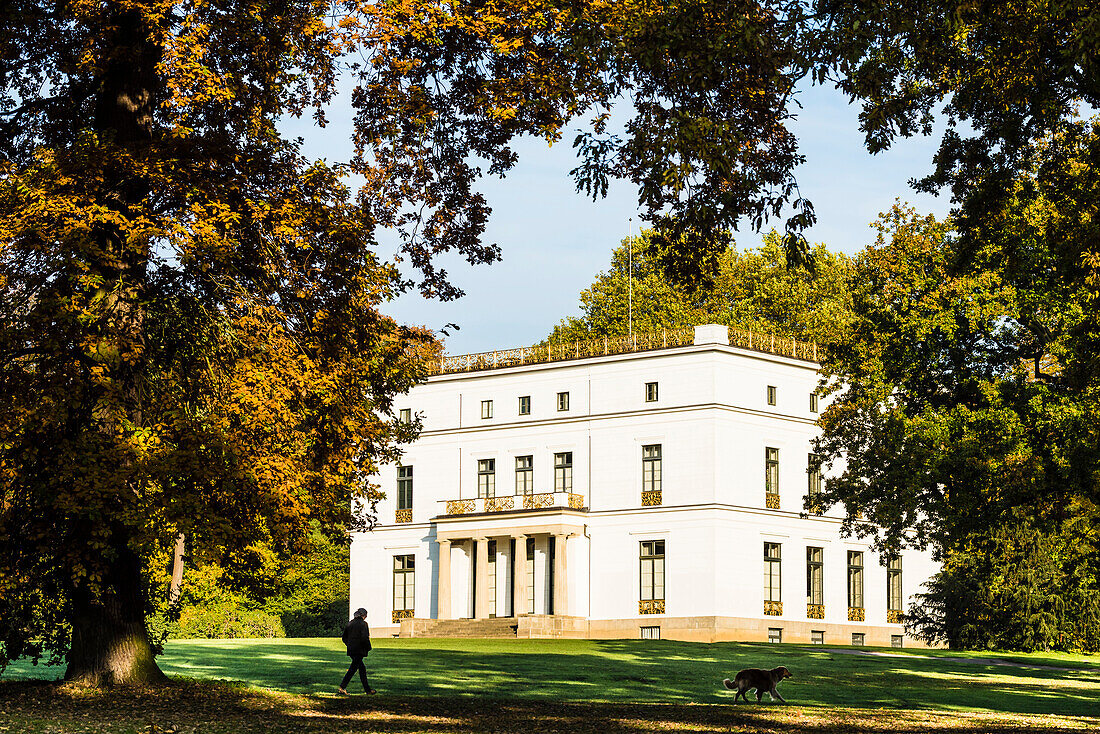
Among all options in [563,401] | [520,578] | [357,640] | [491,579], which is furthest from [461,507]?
[357,640]

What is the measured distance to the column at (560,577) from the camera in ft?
198

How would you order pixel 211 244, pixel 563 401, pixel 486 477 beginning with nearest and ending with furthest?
pixel 211 244, pixel 563 401, pixel 486 477

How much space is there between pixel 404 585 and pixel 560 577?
9.24m

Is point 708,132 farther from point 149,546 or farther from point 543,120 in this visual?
point 149,546

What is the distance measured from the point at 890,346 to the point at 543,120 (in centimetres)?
2321

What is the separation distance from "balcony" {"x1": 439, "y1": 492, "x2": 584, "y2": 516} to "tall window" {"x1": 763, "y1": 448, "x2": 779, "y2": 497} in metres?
7.96

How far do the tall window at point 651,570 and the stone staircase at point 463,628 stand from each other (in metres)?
5.73

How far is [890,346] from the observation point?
4022cm

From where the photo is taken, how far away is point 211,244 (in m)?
18.6

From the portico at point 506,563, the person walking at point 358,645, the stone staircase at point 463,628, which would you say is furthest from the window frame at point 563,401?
the person walking at point 358,645

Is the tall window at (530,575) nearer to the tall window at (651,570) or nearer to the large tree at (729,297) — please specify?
the tall window at (651,570)

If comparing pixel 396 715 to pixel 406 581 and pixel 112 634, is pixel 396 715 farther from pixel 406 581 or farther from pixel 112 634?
pixel 406 581

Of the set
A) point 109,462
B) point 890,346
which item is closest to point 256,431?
point 109,462

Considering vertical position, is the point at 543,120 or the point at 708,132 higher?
the point at 543,120
